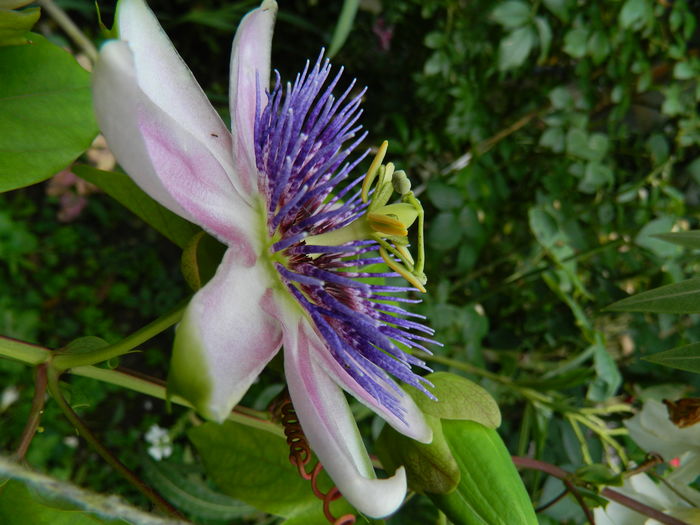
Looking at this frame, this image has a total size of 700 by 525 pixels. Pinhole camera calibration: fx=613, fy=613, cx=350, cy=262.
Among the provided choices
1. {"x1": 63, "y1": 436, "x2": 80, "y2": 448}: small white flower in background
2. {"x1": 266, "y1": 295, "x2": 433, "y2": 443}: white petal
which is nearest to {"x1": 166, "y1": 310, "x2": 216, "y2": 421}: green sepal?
{"x1": 266, "y1": 295, "x2": 433, "y2": 443}: white petal

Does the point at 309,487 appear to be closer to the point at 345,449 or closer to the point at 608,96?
the point at 345,449

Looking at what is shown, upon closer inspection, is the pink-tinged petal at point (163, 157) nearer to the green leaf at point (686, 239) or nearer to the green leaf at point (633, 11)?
the green leaf at point (686, 239)

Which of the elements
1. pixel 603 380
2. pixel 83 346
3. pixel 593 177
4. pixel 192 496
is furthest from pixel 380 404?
pixel 593 177

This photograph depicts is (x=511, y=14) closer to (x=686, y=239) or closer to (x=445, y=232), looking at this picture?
(x=445, y=232)

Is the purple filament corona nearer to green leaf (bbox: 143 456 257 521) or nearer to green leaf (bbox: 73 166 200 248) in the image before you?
green leaf (bbox: 73 166 200 248)

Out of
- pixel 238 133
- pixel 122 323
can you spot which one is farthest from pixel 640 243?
pixel 122 323
